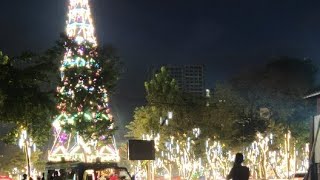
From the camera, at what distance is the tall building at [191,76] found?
7862 centimetres

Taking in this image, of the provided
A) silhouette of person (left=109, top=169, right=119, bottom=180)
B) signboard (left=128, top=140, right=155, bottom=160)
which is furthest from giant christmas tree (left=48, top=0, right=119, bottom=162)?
silhouette of person (left=109, top=169, right=119, bottom=180)

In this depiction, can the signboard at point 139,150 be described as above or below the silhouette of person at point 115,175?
above

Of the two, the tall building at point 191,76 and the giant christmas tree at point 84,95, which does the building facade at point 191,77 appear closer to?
the tall building at point 191,76

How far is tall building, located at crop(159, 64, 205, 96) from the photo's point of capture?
78.6 m

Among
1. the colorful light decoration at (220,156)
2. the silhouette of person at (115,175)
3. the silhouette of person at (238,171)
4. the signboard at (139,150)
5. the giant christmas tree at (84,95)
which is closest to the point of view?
the silhouette of person at (238,171)

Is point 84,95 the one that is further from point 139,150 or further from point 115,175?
point 115,175

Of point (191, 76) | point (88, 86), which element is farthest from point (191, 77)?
point (88, 86)

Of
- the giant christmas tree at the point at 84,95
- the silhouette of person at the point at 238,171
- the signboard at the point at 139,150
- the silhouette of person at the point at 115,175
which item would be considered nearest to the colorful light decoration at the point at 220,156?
the giant christmas tree at the point at 84,95

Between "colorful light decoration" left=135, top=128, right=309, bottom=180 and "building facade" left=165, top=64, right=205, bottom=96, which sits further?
"building facade" left=165, top=64, right=205, bottom=96

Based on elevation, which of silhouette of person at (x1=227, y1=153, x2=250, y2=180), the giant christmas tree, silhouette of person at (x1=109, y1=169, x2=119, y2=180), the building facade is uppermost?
the building facade

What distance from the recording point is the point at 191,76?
80.3 metres

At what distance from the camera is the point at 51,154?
5616 centimetres

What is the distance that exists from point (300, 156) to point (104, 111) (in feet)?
100

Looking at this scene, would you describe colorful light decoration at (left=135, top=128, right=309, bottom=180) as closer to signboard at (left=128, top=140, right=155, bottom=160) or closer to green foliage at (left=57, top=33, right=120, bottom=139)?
green foliage at (left=57, top=33, right=120, bottom=139)
